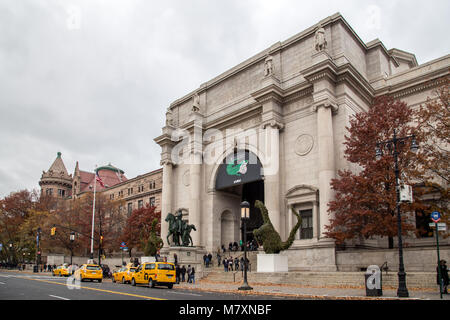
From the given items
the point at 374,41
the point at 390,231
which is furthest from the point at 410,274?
the point at 374,41

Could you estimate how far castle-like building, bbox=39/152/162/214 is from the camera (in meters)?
76.5

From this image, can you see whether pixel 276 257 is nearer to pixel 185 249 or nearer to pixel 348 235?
pixel 348 235

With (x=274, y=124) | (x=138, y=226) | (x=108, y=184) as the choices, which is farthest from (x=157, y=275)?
(x=108, y=184)

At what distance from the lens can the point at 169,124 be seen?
181 feet

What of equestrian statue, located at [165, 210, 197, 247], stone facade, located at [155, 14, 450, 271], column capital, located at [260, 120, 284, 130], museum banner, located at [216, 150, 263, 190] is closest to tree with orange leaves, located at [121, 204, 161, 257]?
stone facade, located at [155, 14, 450, 271]

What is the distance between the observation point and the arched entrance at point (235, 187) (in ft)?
141

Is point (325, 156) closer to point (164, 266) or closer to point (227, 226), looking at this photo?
point (164, 266)

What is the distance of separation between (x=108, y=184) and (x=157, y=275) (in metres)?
83.0

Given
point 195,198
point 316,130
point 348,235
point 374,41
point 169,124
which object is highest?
point 374,41

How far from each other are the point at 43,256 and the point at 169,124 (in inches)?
1707

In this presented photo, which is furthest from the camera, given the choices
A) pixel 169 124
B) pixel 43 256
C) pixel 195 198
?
pixel 43 256

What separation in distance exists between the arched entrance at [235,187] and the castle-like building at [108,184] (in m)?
24.3

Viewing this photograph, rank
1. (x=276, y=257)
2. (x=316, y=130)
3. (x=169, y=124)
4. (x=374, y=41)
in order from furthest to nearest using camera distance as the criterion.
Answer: (x=169, y=124) < (x=374, y=41) < (x=316, y=130) < (x=276, y=257)

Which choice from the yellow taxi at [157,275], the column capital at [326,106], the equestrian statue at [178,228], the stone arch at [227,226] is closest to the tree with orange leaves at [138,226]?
the stone arch at [227,226]
